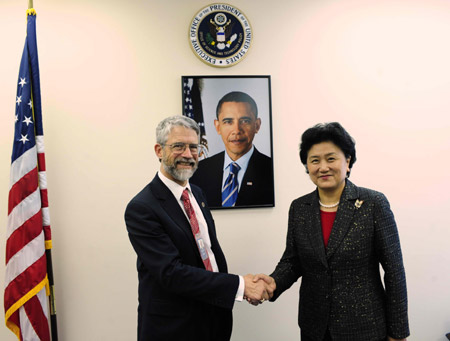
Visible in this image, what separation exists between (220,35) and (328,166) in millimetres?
1327

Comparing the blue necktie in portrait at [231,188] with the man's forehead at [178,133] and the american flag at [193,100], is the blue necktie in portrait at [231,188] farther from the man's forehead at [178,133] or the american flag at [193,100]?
→ the man's forehead at [178,133]

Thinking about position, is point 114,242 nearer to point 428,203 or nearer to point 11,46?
point 11,46

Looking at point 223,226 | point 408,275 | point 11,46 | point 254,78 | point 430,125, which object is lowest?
point 408,275

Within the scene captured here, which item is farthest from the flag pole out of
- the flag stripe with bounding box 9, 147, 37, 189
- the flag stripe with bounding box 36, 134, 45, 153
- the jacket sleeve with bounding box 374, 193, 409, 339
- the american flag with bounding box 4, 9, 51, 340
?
the jacket sleeve with bounding box 374, 193, 409, 339

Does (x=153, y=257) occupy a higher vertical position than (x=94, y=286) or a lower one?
higher

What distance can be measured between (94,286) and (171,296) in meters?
1.05

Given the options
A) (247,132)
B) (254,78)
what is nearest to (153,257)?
(247,132)

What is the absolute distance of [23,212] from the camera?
6.64 ft

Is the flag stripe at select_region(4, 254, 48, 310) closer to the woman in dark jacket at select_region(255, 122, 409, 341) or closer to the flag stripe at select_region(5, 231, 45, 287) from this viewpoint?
the flag stripe at select_region(5, 231, 45, 287)

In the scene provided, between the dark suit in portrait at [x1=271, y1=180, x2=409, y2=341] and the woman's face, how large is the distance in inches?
3.2

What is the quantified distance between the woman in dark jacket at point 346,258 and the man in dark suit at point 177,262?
1.11 feet

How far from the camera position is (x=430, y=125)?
2.48 metres

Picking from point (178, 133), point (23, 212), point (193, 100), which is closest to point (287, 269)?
point (178, 133)

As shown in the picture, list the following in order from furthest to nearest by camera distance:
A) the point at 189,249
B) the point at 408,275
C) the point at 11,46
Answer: the point at 408,275, the point at 11,46, the point at 189,249
